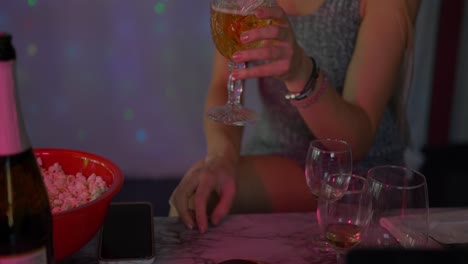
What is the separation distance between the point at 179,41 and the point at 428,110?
4.73 feet

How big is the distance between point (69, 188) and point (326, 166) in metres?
0.44

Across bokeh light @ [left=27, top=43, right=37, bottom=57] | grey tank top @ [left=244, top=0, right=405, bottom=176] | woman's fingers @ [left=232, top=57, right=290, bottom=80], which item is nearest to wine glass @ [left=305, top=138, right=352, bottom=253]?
woman's fingers @ [left=232, top=57, right=290, bottom=80]

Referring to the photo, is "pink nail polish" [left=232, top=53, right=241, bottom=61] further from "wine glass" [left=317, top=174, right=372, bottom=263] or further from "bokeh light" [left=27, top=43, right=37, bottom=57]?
"bokeh light" [left=27, top=43, right=37, bottom=57]

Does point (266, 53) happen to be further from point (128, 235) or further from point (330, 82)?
point (330, 82)

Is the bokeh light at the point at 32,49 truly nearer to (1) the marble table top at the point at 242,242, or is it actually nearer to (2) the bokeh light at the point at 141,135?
(2) the bokeh light at the point at 141,135

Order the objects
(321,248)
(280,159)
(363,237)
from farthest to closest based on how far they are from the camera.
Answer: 1. (280,159)
2. (321,248)
3. (363,237)

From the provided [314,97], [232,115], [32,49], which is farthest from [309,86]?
[32,49]

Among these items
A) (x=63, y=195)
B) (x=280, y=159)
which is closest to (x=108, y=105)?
(x=280, y=159)

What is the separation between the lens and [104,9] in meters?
2.88

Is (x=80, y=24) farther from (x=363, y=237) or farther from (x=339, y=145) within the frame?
(x=363, y=237)

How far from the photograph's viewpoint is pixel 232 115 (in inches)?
50.8

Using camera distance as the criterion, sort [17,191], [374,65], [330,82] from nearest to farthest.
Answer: [17,191] < [374,65] < [330,82]

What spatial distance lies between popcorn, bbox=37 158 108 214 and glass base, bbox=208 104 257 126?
1.15ft

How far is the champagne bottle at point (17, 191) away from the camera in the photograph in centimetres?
70
